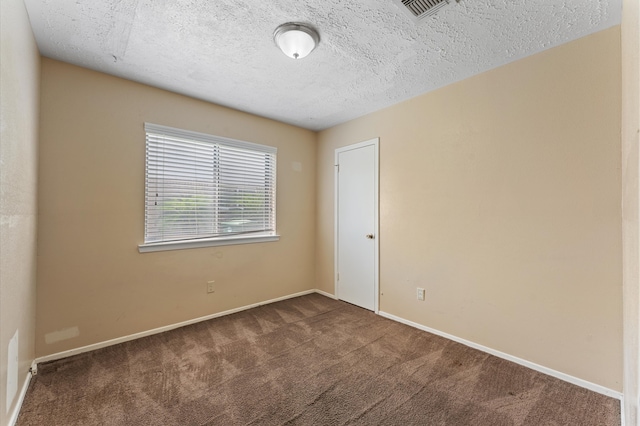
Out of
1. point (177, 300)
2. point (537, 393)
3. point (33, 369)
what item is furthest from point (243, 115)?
point (537, 393)

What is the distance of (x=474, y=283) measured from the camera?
242cm

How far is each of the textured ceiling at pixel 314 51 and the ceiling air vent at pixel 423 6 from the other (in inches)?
1.9

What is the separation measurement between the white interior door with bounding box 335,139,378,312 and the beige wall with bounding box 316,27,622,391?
10.1 inches

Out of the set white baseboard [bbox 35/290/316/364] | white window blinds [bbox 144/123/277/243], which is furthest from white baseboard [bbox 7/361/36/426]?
white window blinds [bbox 144/123/277/243]

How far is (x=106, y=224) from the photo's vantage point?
2.41 metres

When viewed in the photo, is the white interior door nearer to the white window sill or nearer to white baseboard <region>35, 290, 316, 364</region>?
the white window sill

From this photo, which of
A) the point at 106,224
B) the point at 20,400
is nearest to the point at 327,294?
the point at 106,224

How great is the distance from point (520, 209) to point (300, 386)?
2.20 m

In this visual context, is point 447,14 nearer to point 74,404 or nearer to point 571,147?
point 571,147

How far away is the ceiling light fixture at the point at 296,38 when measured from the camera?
180cm

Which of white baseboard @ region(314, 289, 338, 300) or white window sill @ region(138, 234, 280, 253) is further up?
white window sill @ region(138, 234, 280, 253)

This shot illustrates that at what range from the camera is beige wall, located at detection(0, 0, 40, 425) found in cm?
133

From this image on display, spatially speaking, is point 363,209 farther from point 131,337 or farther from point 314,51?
point 131,337

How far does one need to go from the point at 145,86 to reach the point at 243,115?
3.43 ft
